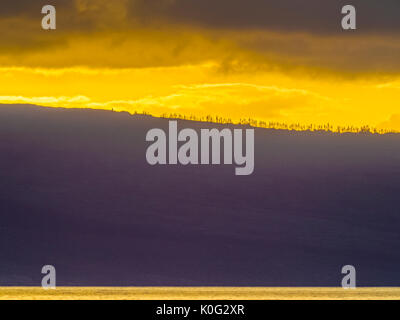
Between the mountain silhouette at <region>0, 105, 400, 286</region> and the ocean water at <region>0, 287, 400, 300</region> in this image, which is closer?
the ocean water at <region>0, 287, 400, 300</region>

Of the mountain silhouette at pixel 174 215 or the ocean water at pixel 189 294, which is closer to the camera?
the ocean water at pixel 189 294

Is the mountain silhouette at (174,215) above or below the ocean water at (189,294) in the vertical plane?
above

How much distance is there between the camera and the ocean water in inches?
446

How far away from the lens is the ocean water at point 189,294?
11320 millimetres

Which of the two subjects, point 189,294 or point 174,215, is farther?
point 174,215

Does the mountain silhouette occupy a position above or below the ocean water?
above

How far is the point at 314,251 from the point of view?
85.1 ft

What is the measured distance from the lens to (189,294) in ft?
39.0
